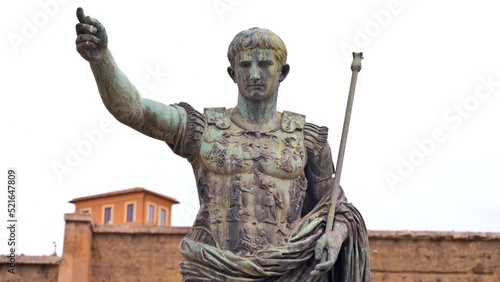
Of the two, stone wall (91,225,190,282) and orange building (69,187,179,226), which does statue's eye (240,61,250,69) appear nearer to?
stone wall (91,225,190,282)

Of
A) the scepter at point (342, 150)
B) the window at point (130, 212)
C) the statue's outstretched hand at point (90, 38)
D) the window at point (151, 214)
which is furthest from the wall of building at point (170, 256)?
the statue's outstretched hand at point (90, 38)

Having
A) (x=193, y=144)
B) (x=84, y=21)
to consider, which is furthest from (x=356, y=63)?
(x=84, y=21)

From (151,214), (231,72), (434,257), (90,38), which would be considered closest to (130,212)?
(151,214)

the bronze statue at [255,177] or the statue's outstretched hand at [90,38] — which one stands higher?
the statue's outstretched hand at [90,38]

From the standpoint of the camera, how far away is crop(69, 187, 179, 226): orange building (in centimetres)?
4044

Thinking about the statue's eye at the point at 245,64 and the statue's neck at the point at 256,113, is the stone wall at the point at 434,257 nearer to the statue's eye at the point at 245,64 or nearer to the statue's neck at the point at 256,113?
the statue's neck at the point at 256,113

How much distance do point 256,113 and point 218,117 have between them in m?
0.23

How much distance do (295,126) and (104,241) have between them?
69.9 ft

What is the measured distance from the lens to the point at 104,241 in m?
27.4

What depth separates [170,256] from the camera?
27125 mm

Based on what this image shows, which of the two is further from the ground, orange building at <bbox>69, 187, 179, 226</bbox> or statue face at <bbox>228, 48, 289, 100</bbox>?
orange building at <bbox>69, 187, 179, 226</bbox>

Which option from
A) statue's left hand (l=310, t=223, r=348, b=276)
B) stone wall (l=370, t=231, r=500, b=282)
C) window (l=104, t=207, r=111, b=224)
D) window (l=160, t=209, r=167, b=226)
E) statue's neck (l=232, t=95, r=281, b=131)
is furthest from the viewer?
window (l=104, t=207, r=111, b=224)

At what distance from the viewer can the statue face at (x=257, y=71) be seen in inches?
251

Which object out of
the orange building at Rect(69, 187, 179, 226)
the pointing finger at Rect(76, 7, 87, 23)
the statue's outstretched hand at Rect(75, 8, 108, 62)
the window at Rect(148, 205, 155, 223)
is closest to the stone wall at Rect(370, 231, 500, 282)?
the orange building at Rect(69, 187, 179, 226)
